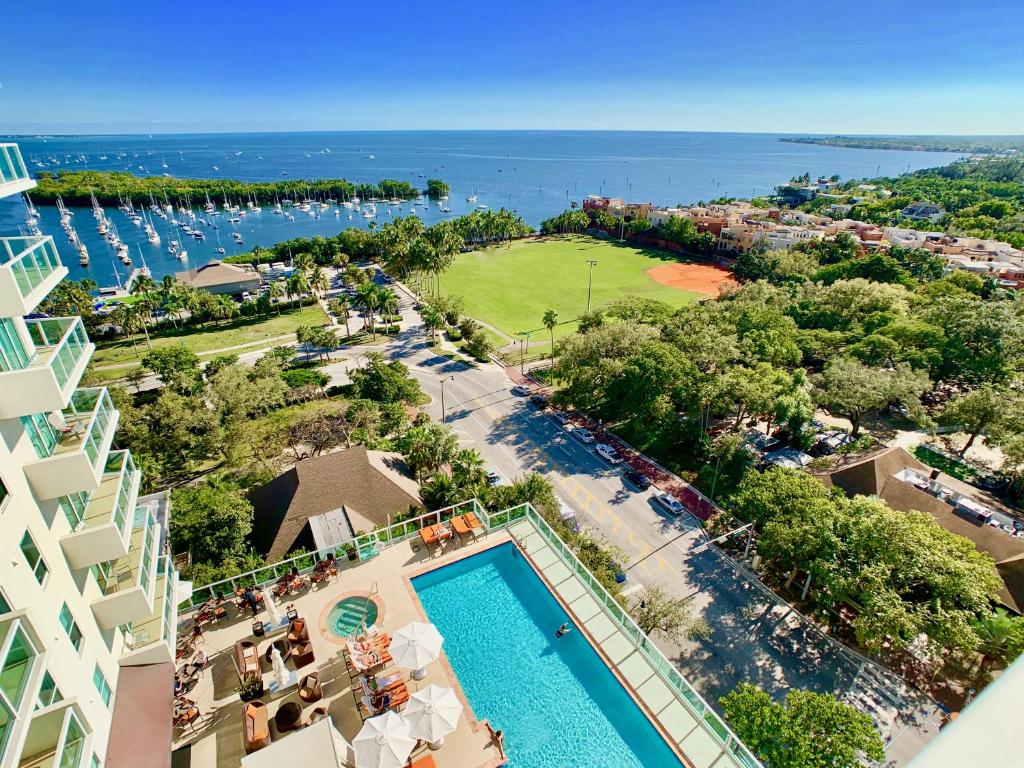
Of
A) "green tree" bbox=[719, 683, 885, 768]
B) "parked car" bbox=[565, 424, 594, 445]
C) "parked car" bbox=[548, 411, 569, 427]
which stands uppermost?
"green tree" bbox=[719, 683, 885, 768]

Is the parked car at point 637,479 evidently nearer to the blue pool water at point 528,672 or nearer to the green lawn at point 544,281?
the blue pool water at point 528,672

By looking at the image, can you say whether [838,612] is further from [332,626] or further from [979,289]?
[979,289]

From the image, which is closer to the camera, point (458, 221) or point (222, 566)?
point (222, 566)

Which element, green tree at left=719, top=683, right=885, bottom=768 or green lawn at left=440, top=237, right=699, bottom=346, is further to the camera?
green lawn at left=440, top=237, right=699, bottom=346

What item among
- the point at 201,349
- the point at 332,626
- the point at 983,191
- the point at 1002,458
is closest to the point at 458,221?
the point at 201,349

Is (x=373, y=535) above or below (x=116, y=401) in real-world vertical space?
above

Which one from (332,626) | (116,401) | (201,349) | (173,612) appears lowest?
(201,349)

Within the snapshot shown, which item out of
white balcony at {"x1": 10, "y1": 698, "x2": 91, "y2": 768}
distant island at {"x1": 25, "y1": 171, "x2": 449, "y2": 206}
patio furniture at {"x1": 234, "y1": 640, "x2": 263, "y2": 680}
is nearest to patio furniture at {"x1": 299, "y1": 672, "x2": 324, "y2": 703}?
patio furniture at {"x1": 234, "y1": 640, "x2": 263, "y2": 680}

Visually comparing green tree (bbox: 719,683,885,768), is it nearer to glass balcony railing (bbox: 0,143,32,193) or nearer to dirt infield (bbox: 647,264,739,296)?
glass balcony railing (bbox: 0,143,32,193)
